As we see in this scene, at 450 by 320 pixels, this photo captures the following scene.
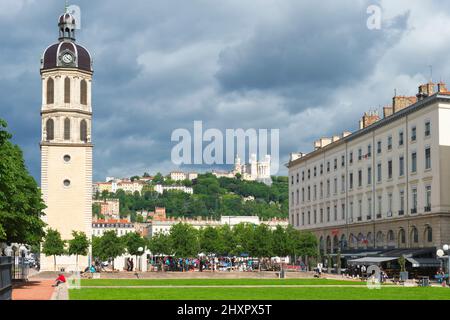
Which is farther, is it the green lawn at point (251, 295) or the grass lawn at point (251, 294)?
the grass lawn at point (251, 294)

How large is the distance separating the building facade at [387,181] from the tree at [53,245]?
33.0 metres

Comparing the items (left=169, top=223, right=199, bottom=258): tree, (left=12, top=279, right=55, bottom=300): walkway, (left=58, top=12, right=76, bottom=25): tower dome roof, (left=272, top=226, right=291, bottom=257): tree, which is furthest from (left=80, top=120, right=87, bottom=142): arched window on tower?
(left=12, top=279, right=55, bottom=300): walkway

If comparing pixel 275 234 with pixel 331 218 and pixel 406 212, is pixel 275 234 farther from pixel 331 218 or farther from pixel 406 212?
pixel 406 212

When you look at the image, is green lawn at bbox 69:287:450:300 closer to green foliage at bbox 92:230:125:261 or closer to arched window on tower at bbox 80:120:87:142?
green foliage at bbox 92:230:125:261

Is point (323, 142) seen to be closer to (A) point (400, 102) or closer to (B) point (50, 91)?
(A) point (400, 102)

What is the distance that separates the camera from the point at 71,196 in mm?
94812

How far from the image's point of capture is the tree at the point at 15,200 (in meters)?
40.0

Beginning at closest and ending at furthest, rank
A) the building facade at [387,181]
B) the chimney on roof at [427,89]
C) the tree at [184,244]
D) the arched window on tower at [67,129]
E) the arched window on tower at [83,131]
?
A: the building facade at [387,181]
the chimney on roof at [427,89]
the tree at [184,244]
the arched window on tower at [67,129]
the arched window on tower at [83,131]

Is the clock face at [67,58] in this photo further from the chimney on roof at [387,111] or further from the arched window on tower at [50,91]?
the chimney on roof at [387,111]

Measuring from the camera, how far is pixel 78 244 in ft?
291

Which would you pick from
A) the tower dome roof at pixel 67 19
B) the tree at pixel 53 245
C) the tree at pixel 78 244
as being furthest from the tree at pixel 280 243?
the tower dome roof at pixel 67 19
